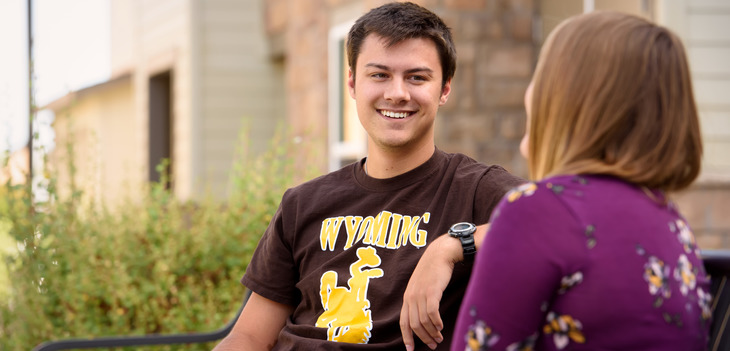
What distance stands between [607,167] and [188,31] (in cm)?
1023

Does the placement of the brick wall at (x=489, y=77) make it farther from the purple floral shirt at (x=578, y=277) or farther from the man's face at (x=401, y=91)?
the purple floral shirt at (x=578, y=277)

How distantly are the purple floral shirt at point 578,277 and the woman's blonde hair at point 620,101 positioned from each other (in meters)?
0.05

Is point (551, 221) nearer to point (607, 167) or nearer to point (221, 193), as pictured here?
point (607, 167)

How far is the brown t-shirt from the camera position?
2320 millimetres

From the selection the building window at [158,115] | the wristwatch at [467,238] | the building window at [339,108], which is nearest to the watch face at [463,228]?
the wristwatch at [467,238]

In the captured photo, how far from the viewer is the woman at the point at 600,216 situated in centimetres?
146

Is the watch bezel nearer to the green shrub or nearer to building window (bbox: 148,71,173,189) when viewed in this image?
the green shrub

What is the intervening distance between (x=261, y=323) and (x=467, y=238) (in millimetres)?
797

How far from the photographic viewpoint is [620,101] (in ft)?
4.96

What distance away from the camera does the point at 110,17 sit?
16.3 metres

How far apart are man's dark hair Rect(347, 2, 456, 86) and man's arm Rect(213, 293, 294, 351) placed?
757mm

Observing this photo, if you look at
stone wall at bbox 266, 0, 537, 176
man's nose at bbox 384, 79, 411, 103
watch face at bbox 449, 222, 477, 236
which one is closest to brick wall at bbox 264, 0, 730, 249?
stone wall at bbox 266, 0, 537, 176

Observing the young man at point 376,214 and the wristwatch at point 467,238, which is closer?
the wristwatch at point 467,238

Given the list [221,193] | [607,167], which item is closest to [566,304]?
[607,167]
